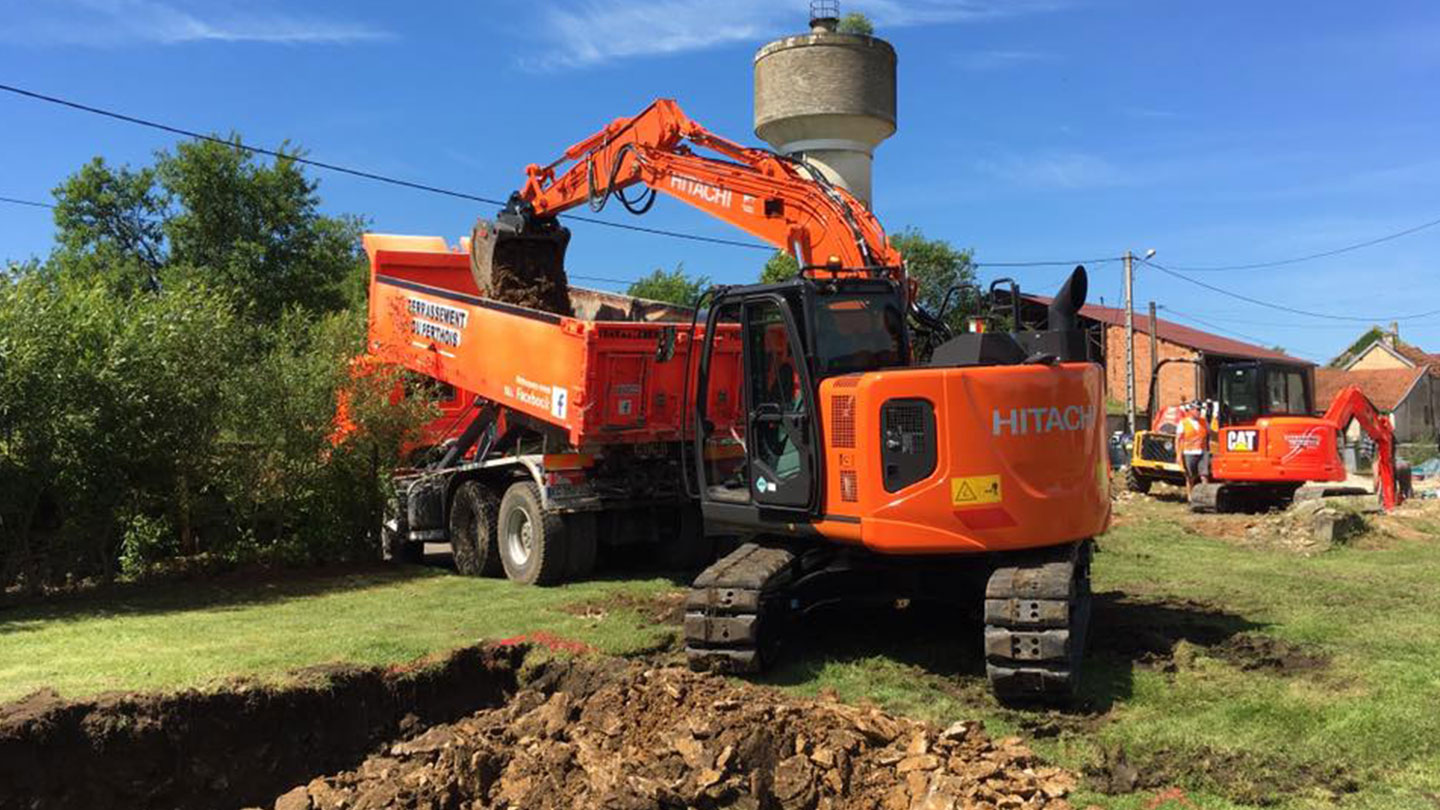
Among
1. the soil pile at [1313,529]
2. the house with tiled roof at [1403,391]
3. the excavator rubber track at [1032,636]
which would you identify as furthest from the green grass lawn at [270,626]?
the house with tiled roof at [1403,391]

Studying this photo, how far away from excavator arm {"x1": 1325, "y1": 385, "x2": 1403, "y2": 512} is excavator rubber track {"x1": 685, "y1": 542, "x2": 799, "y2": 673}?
12879mm

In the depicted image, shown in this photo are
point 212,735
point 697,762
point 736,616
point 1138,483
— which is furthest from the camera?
point 1138,483

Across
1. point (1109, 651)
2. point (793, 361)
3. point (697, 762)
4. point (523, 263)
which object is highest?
point (523, 263)

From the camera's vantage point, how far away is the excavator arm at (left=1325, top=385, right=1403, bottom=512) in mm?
15781

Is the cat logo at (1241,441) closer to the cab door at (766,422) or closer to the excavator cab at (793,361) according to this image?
the excavator cab at (793,361)

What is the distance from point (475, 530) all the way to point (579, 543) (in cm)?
164

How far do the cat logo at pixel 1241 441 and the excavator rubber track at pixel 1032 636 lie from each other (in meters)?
12.2

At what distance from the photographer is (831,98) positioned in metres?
26.6

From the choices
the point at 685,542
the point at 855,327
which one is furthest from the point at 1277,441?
the point at 855,327

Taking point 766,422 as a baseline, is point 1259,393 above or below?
above

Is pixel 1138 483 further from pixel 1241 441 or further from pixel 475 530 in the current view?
pixel 475 530

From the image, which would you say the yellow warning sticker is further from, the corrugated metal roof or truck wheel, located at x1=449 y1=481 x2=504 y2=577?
the corrugated metal roof

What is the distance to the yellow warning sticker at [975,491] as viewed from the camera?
237 inches

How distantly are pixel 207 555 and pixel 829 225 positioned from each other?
702cm
